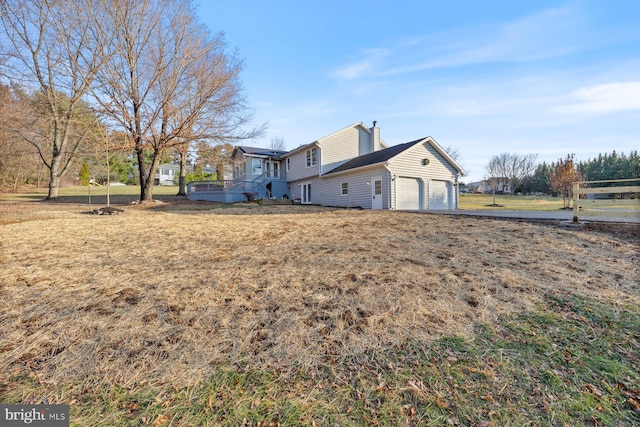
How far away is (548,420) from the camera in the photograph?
177 centimetres

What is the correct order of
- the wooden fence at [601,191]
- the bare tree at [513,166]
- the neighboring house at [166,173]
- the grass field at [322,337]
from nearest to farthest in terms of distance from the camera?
the grass field at [322,337]
the wooden fence at [601,191]
the bare tree at [513,166]
the neighboring house at [166,173]

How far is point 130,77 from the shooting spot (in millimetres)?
14852

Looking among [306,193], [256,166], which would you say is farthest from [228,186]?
[306,193]

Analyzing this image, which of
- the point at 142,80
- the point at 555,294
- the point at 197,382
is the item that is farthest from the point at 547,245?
the point at 142,80

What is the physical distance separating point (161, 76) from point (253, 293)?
644 inches

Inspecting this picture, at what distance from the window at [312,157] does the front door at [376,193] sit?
17.5 feet

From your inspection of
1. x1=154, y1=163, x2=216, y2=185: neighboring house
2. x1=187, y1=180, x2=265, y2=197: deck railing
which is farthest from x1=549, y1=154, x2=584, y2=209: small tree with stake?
x1=154, y1=163, x2=216, y2=185: neighboring house

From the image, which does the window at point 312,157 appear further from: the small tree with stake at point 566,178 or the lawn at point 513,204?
→ the small tree with stake at point 566,178

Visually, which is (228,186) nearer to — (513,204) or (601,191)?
(601,191)

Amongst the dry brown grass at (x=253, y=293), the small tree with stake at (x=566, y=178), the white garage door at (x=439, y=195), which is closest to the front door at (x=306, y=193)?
the white garage door at (x=439, y=195)

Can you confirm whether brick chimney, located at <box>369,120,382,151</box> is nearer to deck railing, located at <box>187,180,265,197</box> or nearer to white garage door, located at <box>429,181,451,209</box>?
white garage door, located at <box>429,181,451,209</box>

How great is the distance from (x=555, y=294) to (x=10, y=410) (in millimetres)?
5295

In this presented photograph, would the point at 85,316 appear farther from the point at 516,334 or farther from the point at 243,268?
the point at 516,334

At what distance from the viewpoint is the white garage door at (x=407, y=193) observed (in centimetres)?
1513
